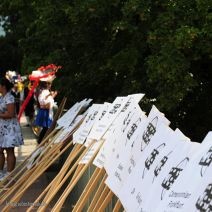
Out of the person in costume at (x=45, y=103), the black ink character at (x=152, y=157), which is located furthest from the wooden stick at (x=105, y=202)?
the person in costume at (x=45, y=103)

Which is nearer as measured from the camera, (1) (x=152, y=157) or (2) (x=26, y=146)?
(1) (x=152, y=157)

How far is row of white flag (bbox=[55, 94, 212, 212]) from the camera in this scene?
2566mm

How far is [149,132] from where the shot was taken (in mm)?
3578

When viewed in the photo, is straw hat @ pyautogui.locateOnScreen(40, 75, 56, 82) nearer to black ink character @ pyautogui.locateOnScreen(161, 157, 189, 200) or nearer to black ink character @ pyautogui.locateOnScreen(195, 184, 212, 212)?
black ink character @ pyautogui.locateOnScreen(161, 157, 189, 200)

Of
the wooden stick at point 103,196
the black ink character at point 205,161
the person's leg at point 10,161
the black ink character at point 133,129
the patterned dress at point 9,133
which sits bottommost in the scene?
the person's leg at point 10,161

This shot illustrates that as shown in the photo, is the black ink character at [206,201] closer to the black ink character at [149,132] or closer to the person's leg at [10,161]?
the black ink character at [149,132]

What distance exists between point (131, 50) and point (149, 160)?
345 centimetres

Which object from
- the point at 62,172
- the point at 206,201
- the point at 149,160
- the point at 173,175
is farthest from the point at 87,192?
the point at 206,201

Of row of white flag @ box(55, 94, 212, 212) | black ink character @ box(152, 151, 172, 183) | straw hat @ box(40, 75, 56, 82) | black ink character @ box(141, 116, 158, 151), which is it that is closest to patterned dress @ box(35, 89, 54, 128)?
straw hat @ box(40, 75, 56, 82)

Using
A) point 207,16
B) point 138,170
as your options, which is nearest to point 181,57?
point 207,16

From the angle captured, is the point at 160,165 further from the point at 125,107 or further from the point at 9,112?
the point at 9,112

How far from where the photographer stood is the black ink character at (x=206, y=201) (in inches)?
93.8

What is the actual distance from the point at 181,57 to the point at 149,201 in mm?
2885

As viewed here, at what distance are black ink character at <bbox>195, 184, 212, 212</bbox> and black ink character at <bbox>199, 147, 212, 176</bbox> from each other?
114 mm
